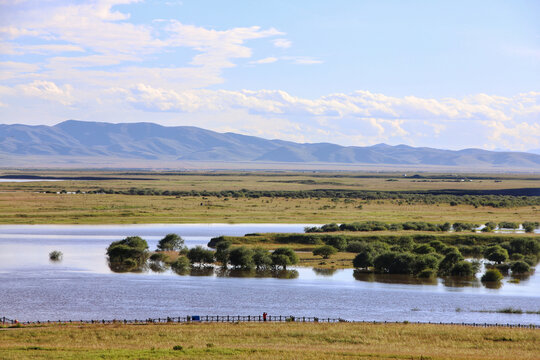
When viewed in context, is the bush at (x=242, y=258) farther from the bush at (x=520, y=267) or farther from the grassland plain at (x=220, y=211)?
the grassland plain at (x=220, y=211)

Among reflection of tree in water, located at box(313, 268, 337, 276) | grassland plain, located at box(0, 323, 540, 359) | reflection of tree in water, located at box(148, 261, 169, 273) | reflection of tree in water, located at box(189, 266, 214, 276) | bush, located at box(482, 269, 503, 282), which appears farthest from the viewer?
reflection of tree in water, located at box(148, 261, 169, 273)

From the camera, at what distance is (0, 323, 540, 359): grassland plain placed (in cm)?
3756

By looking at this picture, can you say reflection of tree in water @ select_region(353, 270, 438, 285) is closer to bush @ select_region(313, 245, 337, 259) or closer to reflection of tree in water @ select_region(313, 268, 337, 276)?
reflection of tree in water @ select_region(313, 268, 337, 276)

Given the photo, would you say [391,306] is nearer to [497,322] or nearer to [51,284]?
[497,322]

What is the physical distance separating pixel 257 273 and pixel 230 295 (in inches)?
506

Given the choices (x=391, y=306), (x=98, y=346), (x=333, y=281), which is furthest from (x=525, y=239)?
(x=98, y=346)

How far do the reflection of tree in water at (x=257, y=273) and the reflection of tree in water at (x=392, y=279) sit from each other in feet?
19.9

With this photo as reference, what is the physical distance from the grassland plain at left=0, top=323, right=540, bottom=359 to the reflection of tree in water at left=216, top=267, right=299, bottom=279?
21.2 meters

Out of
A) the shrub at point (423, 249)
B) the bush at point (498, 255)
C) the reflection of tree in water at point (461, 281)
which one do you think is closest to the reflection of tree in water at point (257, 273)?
the reflection of tree in water at point (461, 281)

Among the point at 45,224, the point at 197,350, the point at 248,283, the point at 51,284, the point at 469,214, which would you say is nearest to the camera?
the point at 197,350

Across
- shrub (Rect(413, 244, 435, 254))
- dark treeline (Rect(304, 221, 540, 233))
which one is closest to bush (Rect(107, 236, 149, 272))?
dark treeline (Rect(304, 221, 540, 233))

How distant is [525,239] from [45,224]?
6522 cm

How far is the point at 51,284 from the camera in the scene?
57.7 meters

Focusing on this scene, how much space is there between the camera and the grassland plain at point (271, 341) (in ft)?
123
